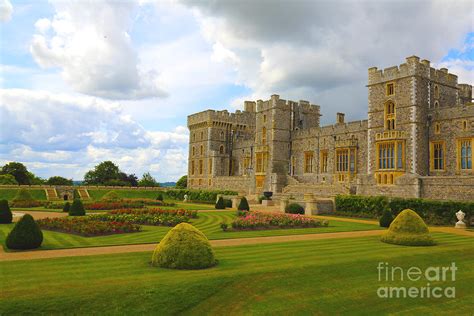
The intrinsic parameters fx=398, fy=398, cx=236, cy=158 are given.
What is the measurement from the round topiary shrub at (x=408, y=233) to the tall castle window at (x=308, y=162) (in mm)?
31134

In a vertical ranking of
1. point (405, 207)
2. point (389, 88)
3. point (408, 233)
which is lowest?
point (408, 233)

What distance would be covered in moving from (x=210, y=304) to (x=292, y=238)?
989cm

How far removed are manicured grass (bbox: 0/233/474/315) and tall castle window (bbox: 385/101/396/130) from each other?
78.3ft

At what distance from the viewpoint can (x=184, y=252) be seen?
39.4ft

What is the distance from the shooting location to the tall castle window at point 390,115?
36594mm

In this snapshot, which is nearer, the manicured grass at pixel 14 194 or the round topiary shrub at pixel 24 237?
the round topiary shrub at pixel 24 237

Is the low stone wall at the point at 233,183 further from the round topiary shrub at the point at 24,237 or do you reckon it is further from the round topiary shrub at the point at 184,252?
the round topiary shrub at the point at 184,252

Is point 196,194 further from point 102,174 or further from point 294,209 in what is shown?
point 102,174

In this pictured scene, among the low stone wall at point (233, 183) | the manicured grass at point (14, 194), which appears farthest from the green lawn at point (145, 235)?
the manicured grass at point (14, 194)

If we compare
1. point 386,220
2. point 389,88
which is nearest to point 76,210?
→ point 386,220

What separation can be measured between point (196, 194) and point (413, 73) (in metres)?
30.5

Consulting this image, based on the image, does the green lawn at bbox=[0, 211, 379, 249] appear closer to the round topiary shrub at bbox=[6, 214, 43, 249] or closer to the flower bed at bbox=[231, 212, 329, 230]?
the round topiary shrub at bbox=[6, 214, 43, 249]

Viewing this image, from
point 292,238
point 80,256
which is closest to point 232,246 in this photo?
point 292,238

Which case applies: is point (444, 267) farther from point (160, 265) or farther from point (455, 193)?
point (455, 193)
